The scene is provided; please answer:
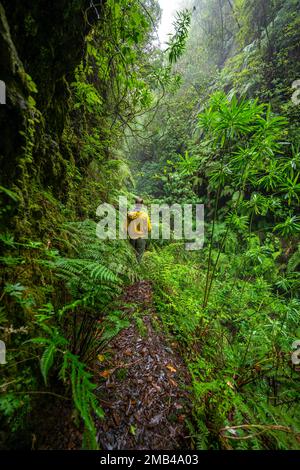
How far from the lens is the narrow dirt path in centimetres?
132

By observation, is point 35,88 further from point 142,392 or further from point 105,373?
point 142,392

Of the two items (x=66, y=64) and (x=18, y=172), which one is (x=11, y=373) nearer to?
(x=18, y=172)

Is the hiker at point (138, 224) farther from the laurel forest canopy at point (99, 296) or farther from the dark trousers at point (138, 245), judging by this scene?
the laurel forest canopy at point (99, 296)

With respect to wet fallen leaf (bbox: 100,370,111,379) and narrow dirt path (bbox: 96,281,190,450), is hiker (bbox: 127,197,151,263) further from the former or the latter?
wet fallen leaf (bbox: 100,370,111,379)

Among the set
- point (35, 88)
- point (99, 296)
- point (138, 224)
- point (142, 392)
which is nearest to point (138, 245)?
point (138, 224)

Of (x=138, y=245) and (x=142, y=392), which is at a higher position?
(x=138, y=245)

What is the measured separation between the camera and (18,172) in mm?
1517

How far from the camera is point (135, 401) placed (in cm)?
152

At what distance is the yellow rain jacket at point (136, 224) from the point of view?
390cm

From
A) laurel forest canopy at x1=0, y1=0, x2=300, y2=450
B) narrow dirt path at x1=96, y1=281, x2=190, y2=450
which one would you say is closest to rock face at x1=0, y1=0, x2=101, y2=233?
laurel forest canopy at x1=0, y1=0, x2=300, y2=450

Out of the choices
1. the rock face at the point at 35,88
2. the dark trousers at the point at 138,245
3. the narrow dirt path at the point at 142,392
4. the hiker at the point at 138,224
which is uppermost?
the rock face at the point at 35,88

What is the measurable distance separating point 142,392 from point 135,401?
0.09 m

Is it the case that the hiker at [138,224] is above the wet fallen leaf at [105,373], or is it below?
above

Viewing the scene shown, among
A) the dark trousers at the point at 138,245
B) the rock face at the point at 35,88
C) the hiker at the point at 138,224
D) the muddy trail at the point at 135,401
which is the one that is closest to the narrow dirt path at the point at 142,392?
the muddy trail at the point at 135,401
